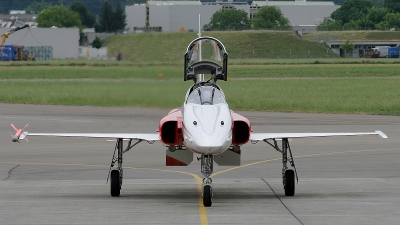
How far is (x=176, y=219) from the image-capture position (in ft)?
48.8

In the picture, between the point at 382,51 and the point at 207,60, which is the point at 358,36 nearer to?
the point at 382,51

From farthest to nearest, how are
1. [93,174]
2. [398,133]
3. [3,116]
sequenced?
[3,116] → [398,133] → [93,174]

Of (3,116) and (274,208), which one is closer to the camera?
(274,208)

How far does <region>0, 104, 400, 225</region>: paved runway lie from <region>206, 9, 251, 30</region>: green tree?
14404cm

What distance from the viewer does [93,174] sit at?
75.9 ft

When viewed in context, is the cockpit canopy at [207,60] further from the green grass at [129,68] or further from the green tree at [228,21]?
Answer: the green tree at [228,21]

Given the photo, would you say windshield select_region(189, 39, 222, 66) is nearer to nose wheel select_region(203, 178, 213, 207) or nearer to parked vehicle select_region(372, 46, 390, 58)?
nose wheel select_region(203, 178, 213, 207)

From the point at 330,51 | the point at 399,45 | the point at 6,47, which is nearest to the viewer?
the point at 6,47

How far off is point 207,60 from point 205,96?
330 cm

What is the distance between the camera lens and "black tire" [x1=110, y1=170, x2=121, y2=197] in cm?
1831

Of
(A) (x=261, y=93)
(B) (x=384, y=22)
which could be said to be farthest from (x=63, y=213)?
(B) (x=384, y=22)

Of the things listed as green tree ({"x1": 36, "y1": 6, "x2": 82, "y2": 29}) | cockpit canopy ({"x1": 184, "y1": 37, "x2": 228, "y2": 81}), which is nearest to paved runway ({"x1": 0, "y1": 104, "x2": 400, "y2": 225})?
cockpit canopy ({"x1": 184, "y1": 37, "x2": 228, "y2": 81})

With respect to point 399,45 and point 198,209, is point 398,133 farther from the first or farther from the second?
point 399,45

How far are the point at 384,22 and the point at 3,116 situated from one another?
545 feet
